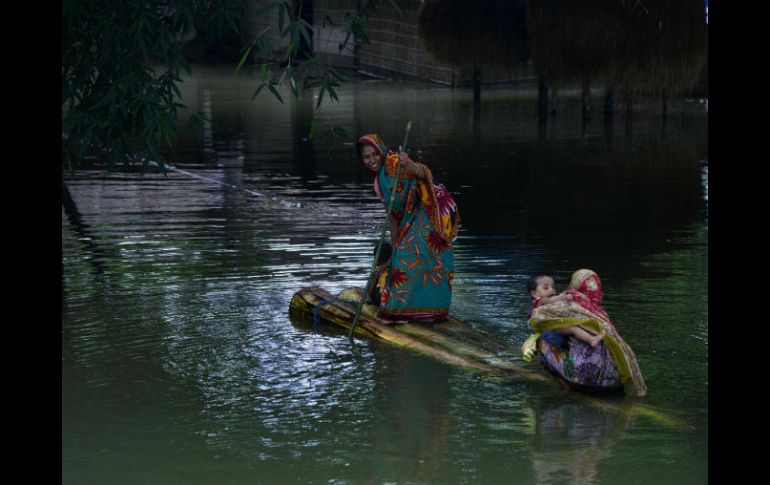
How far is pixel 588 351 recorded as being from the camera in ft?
23.6

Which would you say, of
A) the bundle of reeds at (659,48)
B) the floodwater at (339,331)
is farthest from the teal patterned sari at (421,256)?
the bundle of reeds at (659,48)

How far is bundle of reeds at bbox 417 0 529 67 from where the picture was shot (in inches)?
991

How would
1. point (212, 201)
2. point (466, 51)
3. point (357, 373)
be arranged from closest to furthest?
1. point (357, 373)
2. point (212, 201)
3. point (466, 51)

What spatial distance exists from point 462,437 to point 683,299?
11.4 feet

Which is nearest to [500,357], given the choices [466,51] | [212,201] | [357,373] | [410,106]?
[357,373]

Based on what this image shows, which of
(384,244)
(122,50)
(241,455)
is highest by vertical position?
(122,50)

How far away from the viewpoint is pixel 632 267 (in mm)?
10922

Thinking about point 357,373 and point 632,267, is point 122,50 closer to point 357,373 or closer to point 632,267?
point 357,373

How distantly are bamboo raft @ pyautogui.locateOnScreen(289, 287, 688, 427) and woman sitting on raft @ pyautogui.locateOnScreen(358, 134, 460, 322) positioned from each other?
125 millimetres

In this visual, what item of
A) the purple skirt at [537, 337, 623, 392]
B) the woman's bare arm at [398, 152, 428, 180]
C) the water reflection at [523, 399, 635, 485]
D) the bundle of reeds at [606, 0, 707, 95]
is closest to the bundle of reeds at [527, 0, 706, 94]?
the bundle of reeds at [606, 0, 707, 95]

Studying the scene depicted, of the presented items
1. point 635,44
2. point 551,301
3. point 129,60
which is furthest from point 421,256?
point 635,44

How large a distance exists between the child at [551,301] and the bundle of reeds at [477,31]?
715 inches

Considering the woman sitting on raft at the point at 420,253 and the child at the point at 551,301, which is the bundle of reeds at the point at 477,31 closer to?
the woman sitting on raft at the point at 420,253

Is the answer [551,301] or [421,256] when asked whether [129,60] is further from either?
[551,301]
